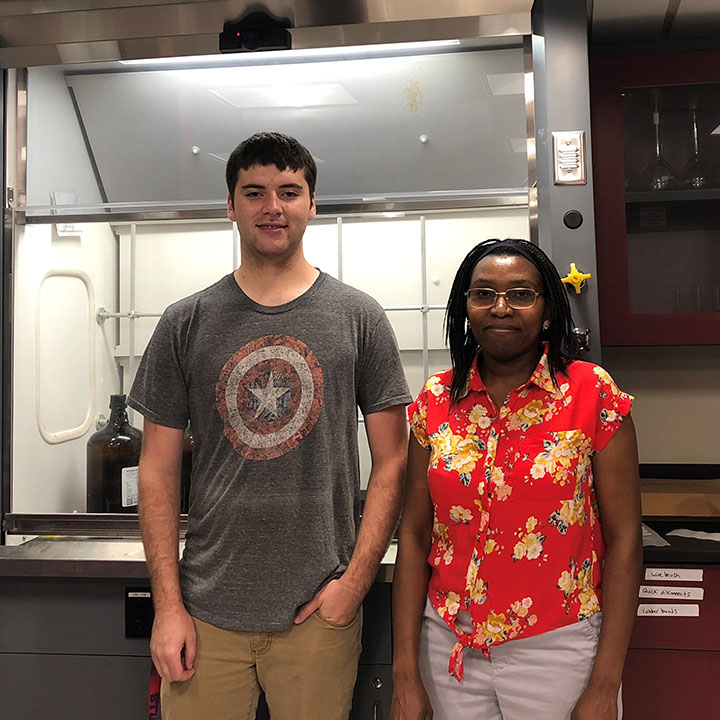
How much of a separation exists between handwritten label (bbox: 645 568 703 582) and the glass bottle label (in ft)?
3.70

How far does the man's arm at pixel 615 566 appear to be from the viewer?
39.4 inches

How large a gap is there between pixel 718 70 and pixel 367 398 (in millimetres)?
1144

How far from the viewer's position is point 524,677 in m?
1.02

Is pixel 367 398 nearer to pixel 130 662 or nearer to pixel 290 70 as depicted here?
pixel 130 662

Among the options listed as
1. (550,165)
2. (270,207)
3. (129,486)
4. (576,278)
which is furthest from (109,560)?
(550,165)

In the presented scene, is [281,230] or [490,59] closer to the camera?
[281,230]

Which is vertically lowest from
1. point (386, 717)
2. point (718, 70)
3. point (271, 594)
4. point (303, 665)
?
point (386, 717)

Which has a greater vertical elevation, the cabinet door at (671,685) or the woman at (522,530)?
the woman at (522,530)

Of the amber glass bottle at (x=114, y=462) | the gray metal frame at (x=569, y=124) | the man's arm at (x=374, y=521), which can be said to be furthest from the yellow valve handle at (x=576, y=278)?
the amber glass bottle at (x=114, y=462)

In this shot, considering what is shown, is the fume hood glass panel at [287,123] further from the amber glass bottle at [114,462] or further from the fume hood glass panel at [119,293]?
the amber glass bottle at [114,462]

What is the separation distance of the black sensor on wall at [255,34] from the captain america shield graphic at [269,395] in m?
0.69

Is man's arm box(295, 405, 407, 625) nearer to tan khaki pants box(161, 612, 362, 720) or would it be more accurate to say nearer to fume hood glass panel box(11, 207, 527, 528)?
tan khaki pants box(161, 612, 362, 720)

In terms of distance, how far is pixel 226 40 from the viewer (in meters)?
1.52

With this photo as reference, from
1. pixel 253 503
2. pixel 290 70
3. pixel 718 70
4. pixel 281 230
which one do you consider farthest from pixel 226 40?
pixel 718 70
